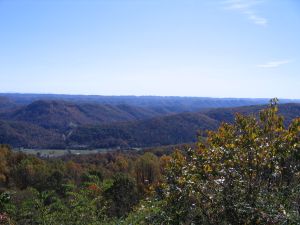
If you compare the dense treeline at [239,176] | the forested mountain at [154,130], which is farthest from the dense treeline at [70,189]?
the forested mountain at [154,130]

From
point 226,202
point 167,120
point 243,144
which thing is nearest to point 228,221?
point 226,202

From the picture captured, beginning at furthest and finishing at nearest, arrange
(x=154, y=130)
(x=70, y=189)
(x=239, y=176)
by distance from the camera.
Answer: (x=154, y=130), (x=70, y=189), (x=239, y=176)

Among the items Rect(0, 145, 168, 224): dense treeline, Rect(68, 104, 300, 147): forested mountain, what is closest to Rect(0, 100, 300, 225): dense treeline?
Rect(0, 145, 168, 224): dense treeline

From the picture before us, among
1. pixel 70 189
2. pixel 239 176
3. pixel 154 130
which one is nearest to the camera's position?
pixel 239 176

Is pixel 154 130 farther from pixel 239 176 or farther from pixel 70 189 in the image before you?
pixel 239 176

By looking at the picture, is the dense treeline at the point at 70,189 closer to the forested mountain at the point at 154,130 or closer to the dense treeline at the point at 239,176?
the dense treeline at the point at 239,176

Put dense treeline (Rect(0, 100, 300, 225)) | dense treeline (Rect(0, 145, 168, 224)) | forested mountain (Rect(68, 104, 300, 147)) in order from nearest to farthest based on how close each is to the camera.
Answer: dense treeline (Rect(0, 100, 300, 225))
dense treeline (Rect(0, 145, 168, 224))
forested mountain (Rect(68, 104, 300, 147))

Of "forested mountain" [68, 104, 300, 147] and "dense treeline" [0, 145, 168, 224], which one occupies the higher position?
"dense treeline" [0, 145, 168, 224]

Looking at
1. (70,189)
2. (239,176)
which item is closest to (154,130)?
(70,189)

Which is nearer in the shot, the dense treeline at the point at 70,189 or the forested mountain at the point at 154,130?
the dense treeline at the point at 70,189

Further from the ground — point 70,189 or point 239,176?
point 239,176

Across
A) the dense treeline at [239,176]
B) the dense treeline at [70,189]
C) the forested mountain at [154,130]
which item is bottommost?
the forested mountain at [154,130]

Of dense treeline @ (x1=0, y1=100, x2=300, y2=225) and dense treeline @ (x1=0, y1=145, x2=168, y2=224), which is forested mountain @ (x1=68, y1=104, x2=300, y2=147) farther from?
dense treeline @ (x1=0, y1=100, x2=300, y2=225)

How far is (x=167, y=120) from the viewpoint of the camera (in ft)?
533
